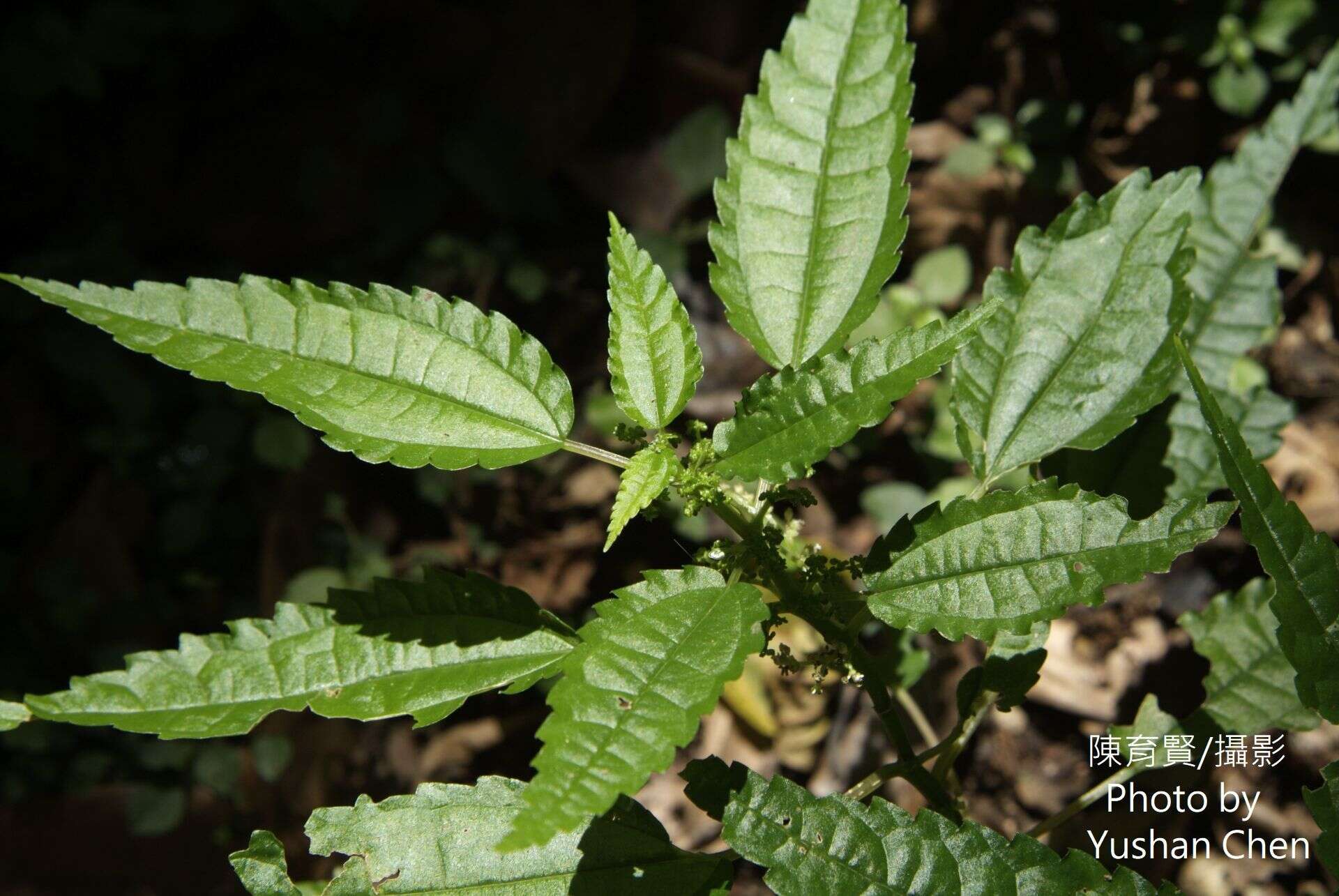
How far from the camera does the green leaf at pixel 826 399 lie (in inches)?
50.5

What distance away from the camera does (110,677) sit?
149 centimetres

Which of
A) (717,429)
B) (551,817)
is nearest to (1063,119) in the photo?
(717,429)

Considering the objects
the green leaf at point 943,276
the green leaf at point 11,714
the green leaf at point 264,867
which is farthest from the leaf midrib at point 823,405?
the green leaf at point 943,276

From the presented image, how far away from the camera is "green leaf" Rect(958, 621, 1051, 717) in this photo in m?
1.70

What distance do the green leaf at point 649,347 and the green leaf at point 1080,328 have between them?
585 mm

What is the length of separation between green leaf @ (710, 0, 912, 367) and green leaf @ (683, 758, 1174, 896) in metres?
0.64

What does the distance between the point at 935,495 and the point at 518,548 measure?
1479 mm

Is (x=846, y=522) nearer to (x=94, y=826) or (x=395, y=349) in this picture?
(x=395, y=349)

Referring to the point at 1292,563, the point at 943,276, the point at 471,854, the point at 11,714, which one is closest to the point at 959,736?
the point at 1292,563

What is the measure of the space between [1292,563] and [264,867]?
150cm

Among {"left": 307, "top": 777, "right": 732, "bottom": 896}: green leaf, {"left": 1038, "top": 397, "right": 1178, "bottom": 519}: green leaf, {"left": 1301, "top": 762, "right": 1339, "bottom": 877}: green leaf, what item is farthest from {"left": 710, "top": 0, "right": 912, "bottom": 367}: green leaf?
{"left": 1301, "top": 762, "right": 1339, "bottom": 877}: green leaf

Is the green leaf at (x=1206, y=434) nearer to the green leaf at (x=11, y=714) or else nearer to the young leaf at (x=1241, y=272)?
the young leaf at (x=1241, y=272)

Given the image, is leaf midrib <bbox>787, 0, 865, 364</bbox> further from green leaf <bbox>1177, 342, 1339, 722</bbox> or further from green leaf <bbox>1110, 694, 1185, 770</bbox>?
green leaf <bbox>1110, 694, 1185, 770</bbox>

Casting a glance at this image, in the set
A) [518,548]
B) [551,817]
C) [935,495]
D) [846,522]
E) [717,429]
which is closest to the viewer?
[551,817]
